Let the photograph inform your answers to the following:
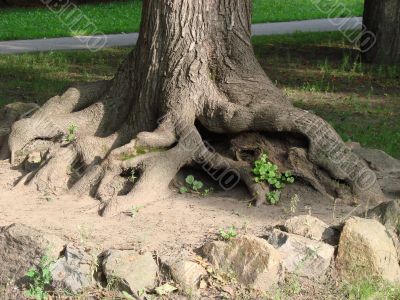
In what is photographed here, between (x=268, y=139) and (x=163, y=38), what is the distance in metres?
1.23

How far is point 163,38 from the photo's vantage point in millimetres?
6801

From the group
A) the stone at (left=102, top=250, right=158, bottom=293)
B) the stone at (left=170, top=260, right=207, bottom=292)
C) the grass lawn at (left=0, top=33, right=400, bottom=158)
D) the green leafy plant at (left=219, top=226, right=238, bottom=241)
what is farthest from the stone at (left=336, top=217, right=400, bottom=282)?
the grass lawn at (left=0, top=33, right=400, bottom=158)

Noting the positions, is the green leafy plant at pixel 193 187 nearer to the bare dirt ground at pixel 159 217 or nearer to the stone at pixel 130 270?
the bare dirt ground at pixel 159 217

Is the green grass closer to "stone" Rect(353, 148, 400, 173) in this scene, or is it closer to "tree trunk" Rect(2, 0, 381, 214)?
"tree trunk" Rect(2, 0, 381, 214)

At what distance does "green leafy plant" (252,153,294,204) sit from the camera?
20.5 feet

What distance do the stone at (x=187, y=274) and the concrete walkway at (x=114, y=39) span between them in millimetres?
10751

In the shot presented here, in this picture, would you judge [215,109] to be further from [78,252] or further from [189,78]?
[78,252]

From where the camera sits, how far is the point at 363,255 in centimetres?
527

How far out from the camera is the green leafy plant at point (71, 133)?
7020 millimetres

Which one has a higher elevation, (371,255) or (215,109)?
(215,109)

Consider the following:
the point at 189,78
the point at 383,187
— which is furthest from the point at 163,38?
the point at 383,187

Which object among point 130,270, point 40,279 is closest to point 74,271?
point 40,279

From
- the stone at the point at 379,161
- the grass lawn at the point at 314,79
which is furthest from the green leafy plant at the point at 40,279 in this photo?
the grass lawn at the point at 314,79

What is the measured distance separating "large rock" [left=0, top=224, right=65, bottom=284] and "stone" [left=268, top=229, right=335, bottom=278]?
1.46 m
